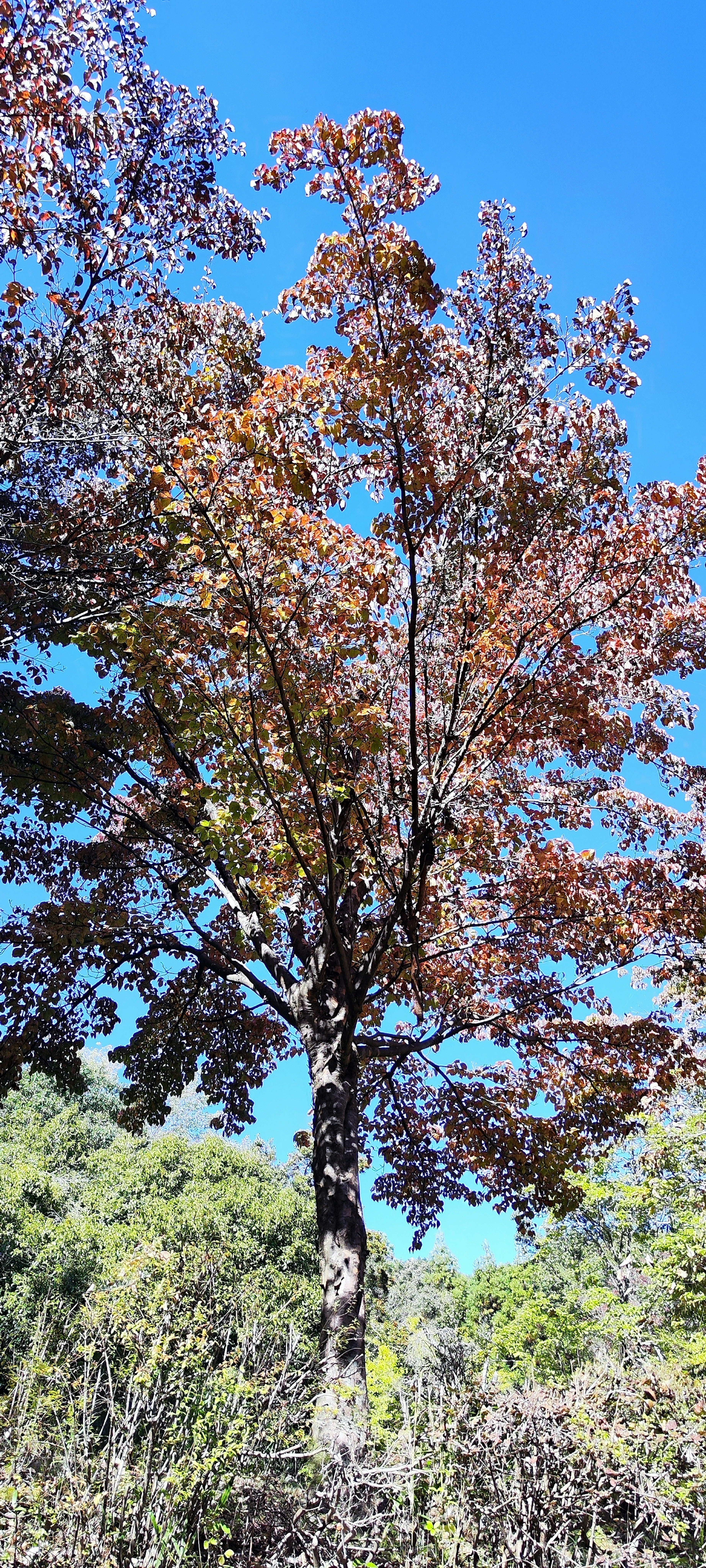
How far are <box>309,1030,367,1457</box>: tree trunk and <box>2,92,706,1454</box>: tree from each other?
0.09ft

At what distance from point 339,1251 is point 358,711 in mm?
3245

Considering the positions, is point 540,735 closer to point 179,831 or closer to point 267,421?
point 267,421

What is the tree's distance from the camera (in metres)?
4.12

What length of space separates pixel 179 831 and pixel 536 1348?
66.3 feet

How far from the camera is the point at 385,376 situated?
3.81m

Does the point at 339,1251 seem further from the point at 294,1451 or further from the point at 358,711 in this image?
the point at 358,711

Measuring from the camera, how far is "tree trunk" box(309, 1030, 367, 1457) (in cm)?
384


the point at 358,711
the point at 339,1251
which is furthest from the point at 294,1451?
the point at 358,711

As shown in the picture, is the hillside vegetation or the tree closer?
the hillside vegetation

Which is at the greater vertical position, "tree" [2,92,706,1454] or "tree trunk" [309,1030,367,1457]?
"tree" [2,92,706,1454]

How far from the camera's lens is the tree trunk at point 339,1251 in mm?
3844

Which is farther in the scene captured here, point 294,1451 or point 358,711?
point 358,711

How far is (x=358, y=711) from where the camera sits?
470cm

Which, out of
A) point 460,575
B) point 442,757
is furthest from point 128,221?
point 442,757
